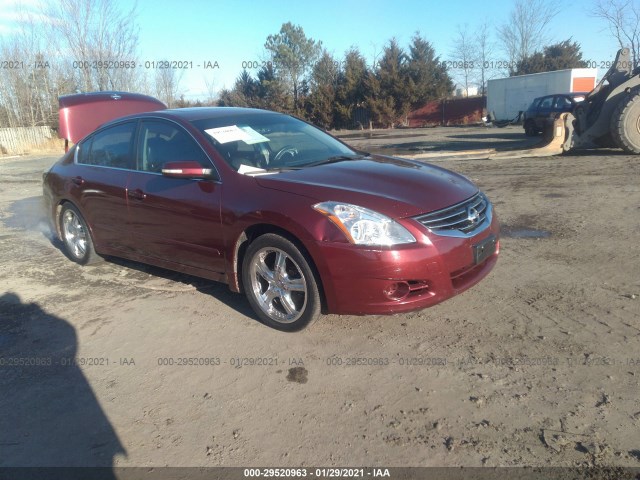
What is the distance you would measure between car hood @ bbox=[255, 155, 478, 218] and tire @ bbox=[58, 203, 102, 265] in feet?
8.99

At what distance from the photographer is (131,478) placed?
2.48m

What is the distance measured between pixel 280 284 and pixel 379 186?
1.02 meters

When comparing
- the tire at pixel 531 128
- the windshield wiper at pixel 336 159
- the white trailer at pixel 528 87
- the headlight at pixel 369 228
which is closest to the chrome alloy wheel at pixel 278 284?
the headlight at pixel 369 228

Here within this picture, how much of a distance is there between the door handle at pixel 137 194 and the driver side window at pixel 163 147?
211 mm

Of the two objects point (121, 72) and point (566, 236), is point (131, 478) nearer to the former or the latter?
point (566, 236)

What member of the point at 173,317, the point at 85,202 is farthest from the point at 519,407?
the point at 85,202

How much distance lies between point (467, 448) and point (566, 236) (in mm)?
3985

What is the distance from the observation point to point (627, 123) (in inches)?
423

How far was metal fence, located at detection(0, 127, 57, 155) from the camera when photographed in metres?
30.7

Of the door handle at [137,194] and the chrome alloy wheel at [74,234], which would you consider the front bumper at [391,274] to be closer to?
the door handle at [137,194]

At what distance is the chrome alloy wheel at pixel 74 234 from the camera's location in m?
5.75

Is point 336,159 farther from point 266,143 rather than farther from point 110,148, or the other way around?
point 110,148

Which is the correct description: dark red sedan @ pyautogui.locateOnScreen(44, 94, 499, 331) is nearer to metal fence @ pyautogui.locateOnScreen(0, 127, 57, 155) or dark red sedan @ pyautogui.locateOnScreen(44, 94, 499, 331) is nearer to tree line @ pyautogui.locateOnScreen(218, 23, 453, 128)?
metal fence @ pyautogui.locateOnScreen(0, 127, 57, 155)

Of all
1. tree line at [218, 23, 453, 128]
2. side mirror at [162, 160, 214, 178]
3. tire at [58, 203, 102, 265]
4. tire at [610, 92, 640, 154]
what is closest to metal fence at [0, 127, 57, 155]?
tree line at [218, 23, 453, 128]
